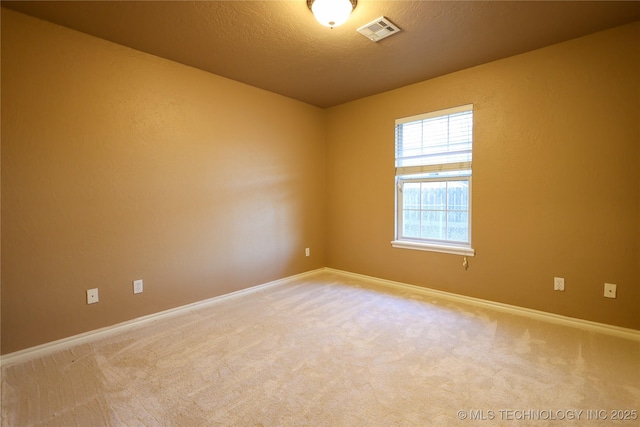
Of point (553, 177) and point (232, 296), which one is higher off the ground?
point (553, 177)

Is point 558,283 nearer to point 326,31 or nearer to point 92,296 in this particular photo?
point 326,31

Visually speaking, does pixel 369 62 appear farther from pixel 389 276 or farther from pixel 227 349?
pixel 227 349

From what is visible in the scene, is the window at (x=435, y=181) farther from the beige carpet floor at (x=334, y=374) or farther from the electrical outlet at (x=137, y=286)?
the electrical outlet at (x=137, y=286)

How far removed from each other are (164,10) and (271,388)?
275cm

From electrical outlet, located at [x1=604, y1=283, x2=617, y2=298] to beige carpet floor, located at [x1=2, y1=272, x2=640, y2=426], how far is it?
14.1 inches

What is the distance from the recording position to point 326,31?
8.16ft

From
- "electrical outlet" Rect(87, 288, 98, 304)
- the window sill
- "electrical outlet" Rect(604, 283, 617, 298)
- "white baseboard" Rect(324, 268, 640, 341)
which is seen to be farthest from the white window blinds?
"electrical outlet" Rect(87, 288, 98, 304)

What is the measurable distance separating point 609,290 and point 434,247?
1.52 m

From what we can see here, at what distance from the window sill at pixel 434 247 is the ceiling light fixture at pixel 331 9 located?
2579mm

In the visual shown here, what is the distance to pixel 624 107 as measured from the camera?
2438mm

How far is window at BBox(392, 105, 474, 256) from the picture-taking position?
334 cm

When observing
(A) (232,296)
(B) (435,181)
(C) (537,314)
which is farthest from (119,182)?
(C) (537,314)

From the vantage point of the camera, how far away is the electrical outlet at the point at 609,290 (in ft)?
8.30

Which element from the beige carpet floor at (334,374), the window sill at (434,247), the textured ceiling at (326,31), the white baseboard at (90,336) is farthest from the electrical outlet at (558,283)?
the white baseboard at (90,336)
